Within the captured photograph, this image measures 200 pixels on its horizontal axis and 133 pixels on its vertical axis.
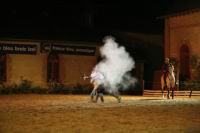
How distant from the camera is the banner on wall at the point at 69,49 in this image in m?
39.2

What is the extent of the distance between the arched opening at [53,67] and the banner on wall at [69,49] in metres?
0.45

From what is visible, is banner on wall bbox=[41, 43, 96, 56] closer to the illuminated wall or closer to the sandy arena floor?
the illuminated wall

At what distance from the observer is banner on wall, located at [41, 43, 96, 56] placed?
39188 mm

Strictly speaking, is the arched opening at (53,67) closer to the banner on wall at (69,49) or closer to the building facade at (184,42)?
the banner on wall at (69,49)

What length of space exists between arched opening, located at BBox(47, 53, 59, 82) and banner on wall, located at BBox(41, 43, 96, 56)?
0.45m

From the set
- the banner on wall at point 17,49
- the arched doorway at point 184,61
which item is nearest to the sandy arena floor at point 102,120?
the banner on wall at point 17,49

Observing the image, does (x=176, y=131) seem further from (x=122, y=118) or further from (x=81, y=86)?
(x=81, y=86)

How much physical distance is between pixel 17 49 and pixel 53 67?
10.1 ft

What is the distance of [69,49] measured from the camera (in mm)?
39906

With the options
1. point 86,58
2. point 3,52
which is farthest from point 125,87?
point 3,52

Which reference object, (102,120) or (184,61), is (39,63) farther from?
(102,120)

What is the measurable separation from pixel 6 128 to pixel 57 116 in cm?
330

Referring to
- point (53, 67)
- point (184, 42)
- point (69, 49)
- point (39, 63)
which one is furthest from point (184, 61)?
point (39, 63)

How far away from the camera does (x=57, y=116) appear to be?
57.0 ft
